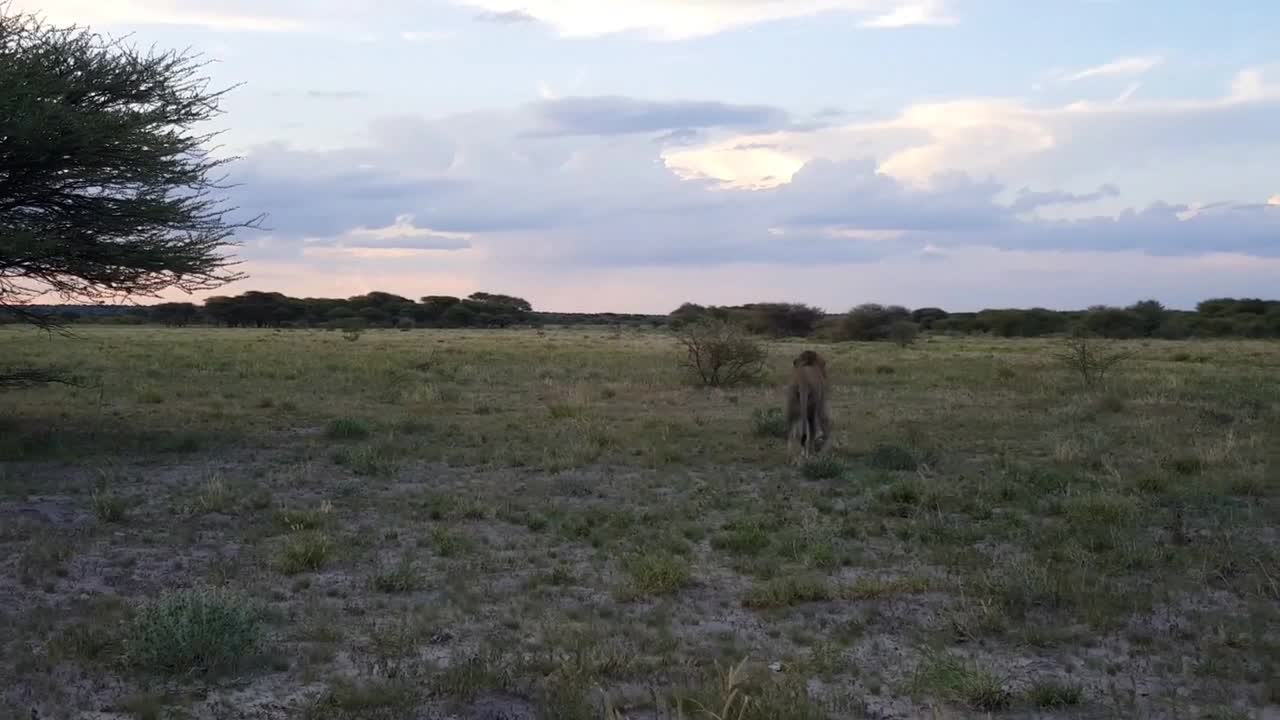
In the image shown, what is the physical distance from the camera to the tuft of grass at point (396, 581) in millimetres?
7539

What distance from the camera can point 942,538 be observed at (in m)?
9.05

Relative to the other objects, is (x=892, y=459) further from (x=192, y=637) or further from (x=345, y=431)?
(x=192, y=637)

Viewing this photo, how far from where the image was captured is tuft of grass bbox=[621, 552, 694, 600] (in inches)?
291

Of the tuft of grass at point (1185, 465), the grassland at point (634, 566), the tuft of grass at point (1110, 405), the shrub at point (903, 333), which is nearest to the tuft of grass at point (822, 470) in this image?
the grassland at point (634, 566)

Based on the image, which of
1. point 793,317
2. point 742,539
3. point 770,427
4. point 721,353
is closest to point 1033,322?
point 793,317

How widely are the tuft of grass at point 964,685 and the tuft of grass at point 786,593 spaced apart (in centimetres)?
152

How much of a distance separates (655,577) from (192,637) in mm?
3149

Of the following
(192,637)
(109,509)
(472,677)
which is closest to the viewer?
(472,677)

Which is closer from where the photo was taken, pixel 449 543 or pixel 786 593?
pixel 786 593

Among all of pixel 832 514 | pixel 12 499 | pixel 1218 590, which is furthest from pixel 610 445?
pixel 1218 590

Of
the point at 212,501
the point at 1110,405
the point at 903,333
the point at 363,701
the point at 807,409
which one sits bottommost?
the point at 363,701

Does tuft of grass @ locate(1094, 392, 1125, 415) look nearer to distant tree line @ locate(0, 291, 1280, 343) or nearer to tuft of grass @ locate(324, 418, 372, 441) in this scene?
tuft of grass @ locate(324, 418, 372, 441)

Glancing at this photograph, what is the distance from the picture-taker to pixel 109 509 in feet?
31.9

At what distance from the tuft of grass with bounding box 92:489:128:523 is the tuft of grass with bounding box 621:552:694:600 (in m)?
5.05
